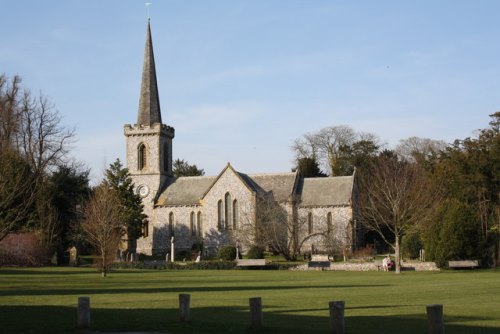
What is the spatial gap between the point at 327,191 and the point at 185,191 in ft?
50.5

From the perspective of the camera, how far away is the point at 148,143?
77.2 m

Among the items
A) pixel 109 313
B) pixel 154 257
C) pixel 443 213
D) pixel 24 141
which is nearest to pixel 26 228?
pixel 24 141

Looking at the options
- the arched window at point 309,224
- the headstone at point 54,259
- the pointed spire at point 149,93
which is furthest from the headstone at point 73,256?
the arched window at point 309,224

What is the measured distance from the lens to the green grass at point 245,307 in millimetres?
15641

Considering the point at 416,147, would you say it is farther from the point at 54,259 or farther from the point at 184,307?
the point at 184,307

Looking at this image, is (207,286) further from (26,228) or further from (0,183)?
(26,228)

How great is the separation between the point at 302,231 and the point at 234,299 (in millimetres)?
46676

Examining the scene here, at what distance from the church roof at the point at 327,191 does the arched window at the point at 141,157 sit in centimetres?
1728

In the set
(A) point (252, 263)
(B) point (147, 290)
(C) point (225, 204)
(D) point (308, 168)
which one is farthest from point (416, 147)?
(B) point (147, 290)

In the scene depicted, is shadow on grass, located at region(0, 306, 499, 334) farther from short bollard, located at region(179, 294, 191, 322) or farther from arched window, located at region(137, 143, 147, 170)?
arched window, located at region(137, 143, 147, 170)

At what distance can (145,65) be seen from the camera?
253 ft

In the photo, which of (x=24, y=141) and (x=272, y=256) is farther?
(x=272, y=256)

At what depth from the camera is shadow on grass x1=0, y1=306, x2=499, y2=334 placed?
49.6 feet

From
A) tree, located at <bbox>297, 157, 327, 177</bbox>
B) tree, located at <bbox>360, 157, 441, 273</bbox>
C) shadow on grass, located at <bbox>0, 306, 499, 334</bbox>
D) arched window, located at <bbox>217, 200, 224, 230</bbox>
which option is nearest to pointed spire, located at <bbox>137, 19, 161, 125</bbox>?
arched window, located at <bbox>217, 200, 224, 230</bbox>
